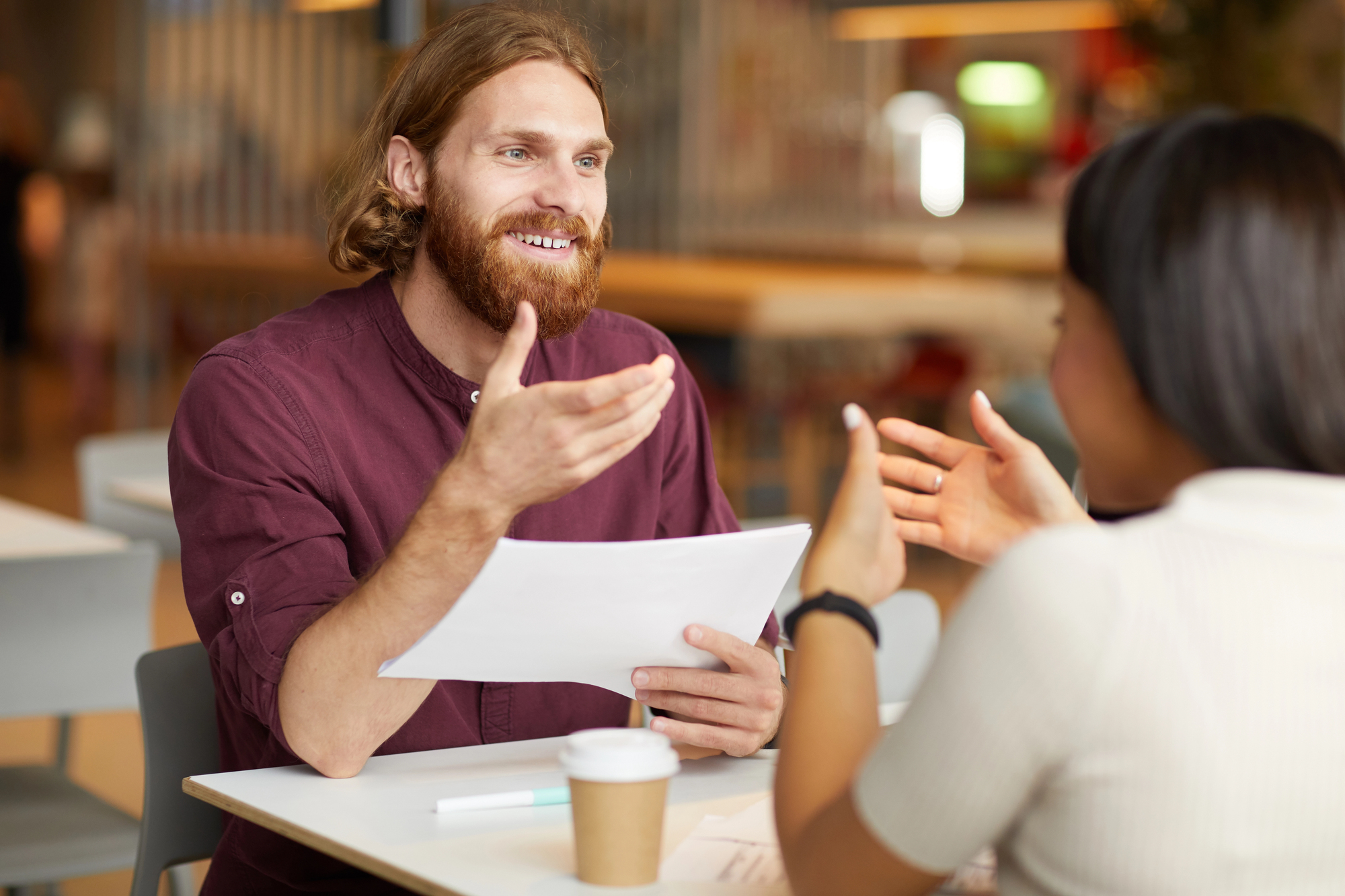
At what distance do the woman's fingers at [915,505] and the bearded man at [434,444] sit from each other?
0.20 m

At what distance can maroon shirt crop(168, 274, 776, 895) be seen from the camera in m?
1.35

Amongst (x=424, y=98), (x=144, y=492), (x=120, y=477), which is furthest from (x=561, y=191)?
(x=120, y=477)

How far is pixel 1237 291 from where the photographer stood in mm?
803

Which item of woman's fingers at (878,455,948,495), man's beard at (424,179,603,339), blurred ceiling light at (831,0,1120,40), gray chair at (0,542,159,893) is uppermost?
blurred ceiling light at (831,0,1120,40)

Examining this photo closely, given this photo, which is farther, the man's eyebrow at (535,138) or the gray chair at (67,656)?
the gray chair at (67,656)

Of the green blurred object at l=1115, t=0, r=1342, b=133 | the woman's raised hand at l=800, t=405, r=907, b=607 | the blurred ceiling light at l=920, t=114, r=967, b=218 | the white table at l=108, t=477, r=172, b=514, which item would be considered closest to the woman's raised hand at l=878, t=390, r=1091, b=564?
the woman's raised hand at l=800, t=405, r=907, b=607

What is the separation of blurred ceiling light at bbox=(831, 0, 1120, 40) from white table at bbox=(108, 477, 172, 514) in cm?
614

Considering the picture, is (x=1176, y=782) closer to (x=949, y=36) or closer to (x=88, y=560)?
(x=88, y=560)

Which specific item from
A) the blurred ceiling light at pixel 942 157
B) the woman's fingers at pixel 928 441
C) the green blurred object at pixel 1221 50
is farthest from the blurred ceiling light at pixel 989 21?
the woman's fingers at pixel 928 441

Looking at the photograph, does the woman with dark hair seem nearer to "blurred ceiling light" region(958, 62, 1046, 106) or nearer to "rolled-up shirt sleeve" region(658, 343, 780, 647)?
"rolled-up shirt sleeve" region(658, 343, 780, 647)

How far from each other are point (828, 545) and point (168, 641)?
144 inches

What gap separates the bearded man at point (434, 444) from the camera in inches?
47.4

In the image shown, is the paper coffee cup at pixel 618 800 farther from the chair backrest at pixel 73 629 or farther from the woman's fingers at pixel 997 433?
the chair backrest at pixel 73 629

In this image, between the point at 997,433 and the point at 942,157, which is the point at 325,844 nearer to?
the point at 997,433
